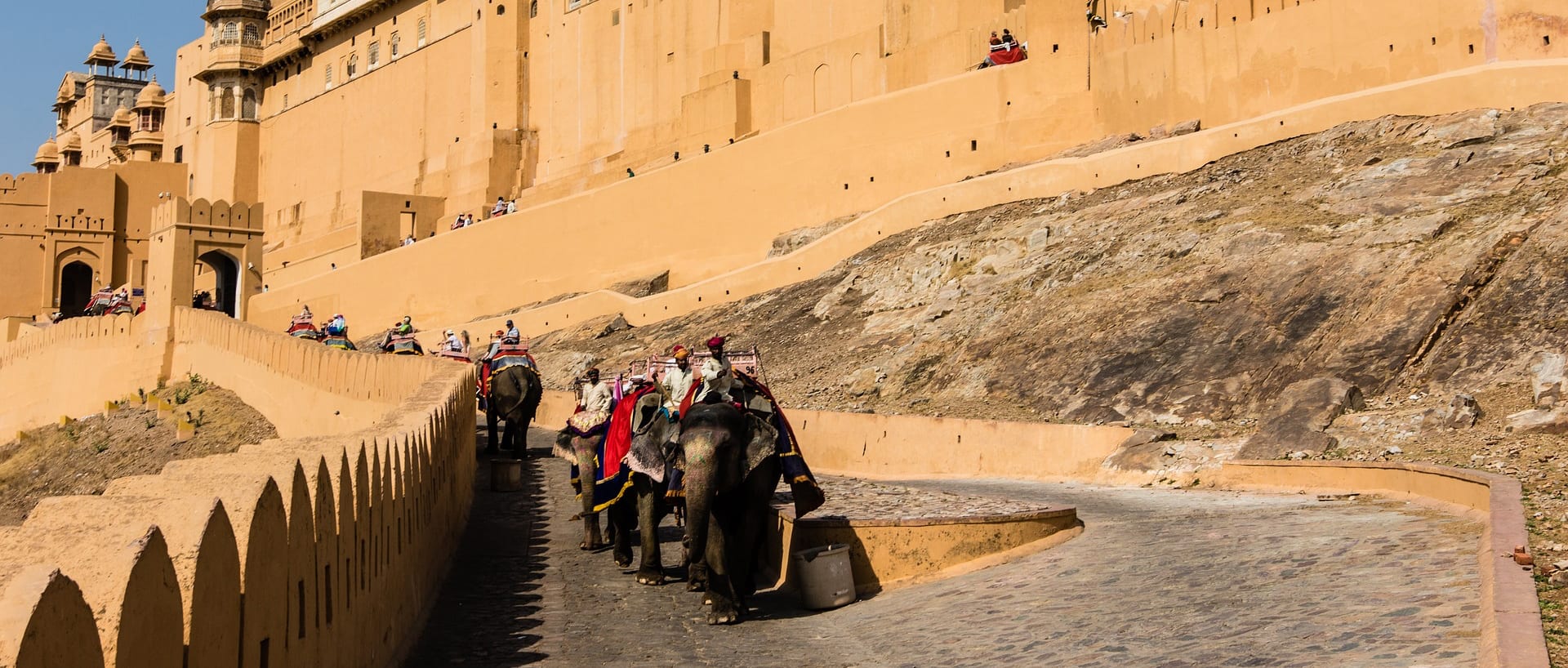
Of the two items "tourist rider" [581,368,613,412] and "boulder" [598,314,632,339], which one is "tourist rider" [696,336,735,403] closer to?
"tourist rider" [581,368,613,412]

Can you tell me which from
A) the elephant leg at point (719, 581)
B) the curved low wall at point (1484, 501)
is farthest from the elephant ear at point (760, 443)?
the curved low wall at point (1484, 501)

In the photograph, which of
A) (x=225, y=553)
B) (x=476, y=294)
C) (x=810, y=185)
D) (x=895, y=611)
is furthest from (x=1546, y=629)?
(x=476, y=294)

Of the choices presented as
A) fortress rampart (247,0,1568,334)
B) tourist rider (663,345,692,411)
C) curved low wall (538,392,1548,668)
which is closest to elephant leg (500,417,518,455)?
curved low wall (538,392,1548,668)

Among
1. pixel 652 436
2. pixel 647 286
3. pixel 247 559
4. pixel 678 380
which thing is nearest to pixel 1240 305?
pixel 678 380

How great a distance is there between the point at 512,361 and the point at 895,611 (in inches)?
381

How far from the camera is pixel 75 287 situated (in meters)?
53.2

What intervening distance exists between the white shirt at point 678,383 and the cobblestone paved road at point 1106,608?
1.22 m

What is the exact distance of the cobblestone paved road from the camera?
22.8 feet

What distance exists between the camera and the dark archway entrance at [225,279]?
1387 inches

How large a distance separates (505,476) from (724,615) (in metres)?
6.84

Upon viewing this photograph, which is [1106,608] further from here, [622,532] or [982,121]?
[982,121]

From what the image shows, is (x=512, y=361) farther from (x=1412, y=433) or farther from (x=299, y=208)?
(x=299, y=208)

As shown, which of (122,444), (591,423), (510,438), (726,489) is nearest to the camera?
(726,489)

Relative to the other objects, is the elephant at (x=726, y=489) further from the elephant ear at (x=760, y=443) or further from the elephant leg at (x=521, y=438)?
the elephant leg at (x=521, y=438)
